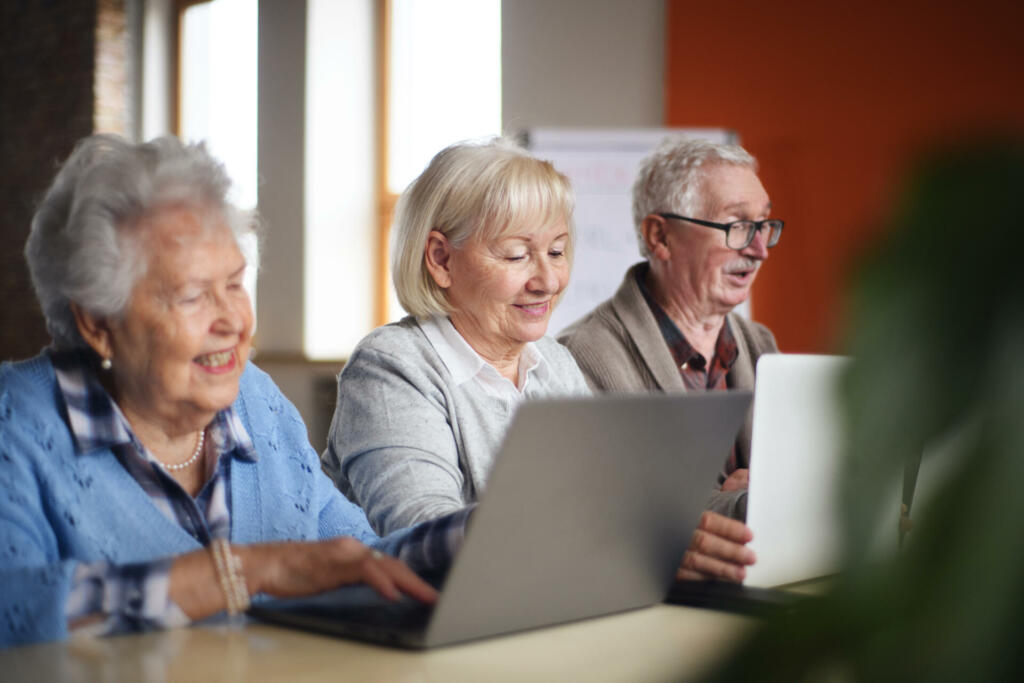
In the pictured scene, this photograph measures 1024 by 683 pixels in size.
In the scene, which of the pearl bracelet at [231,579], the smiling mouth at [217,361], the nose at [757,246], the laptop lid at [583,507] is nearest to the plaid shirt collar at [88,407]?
the smiling mouth at [217,361]

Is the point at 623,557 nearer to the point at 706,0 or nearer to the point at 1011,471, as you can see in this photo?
the point at 1011,471

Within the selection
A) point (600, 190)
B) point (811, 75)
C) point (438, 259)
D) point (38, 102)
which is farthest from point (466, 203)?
point (38, 102)

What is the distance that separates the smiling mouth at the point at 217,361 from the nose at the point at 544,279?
0.69 meters

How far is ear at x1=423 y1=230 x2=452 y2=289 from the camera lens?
1.96 m

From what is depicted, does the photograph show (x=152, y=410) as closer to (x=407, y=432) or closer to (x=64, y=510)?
(x=64, y=510)

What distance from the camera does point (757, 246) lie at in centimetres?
270

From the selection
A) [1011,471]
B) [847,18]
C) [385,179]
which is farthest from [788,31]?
[1011,471]

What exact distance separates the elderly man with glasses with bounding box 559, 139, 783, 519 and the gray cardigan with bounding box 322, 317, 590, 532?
28.1 inches

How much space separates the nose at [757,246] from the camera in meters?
2.69

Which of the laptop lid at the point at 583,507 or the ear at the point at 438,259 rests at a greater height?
the ear at the point at 438,259

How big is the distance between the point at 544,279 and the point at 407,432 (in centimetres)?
46

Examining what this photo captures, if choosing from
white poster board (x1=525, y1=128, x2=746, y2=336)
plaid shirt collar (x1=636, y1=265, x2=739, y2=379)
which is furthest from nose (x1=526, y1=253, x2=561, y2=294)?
white poster board (x1=525, y1=128, x2=746, y2=336)

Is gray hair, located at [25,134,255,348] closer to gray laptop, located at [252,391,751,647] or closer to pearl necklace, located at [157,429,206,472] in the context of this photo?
pearl necklace, located at [157,429,206,472]

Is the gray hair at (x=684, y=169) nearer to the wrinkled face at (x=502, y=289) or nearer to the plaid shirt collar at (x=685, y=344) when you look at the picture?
the plaid shirt collar at (x=685, y=344)
